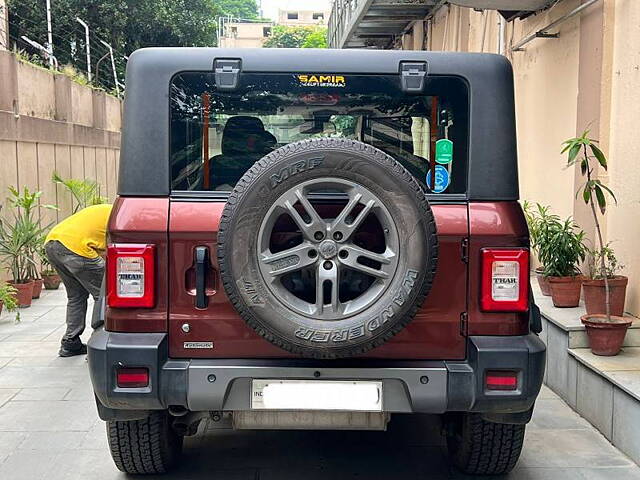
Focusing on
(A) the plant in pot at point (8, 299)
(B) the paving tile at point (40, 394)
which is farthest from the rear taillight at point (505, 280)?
(A) the plant in pot at point (8, 299)

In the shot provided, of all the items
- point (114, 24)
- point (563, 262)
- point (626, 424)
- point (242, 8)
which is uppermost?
point (242, 8)

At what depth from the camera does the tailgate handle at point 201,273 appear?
3.59 metres

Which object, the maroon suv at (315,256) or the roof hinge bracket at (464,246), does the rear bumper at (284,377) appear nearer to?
the maroon suv at (315,256)

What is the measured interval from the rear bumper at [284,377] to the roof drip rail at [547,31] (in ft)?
13.4

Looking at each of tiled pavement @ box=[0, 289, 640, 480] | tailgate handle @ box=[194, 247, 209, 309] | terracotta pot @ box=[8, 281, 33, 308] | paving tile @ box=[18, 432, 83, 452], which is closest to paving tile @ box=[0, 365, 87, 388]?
tiled pavement @ box=[0, 289, 640, 480]

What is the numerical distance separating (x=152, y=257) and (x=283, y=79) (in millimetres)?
1025

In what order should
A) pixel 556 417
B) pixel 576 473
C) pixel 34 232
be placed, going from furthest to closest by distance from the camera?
pixel 34 232, pixel 556 417, pixel 576 473

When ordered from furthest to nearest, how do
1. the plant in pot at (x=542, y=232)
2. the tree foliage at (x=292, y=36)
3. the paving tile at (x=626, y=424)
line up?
the tree foliage at (x=292, y=36) → the plant in pot at (x=542, y=232) → the paving tile at (x=626, y=424)

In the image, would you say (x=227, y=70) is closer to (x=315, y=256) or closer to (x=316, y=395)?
(x=315, y=256)

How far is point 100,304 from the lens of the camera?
4008 mm

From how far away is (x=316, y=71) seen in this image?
3.78 metres

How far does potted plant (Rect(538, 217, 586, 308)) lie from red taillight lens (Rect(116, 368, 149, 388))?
12.4ft

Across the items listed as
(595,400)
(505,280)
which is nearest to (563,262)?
(595,400)

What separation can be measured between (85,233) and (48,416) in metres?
1.72
